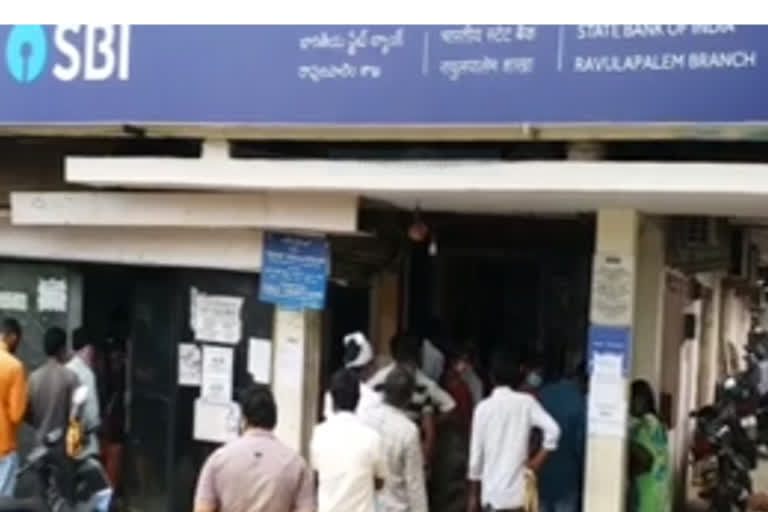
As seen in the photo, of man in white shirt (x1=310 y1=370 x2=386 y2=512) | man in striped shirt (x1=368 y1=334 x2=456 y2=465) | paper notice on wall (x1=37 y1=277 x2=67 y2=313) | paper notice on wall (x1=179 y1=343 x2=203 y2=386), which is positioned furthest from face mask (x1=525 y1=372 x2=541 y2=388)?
paper notice on wall (x1=37 y1=277 x2=67 y2=313)

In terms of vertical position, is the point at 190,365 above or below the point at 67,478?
above

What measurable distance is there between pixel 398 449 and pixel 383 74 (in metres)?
2.38

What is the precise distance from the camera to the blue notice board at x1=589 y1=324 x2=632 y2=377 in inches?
344

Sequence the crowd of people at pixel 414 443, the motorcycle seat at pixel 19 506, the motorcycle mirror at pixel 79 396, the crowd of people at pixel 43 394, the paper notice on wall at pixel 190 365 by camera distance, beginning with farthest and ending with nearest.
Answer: the paper notice on wall at pixel 190 365 < the motorcycle mirror at pixel 79 396 < the crowd of people at pixel 43 394 < the crowd of people at pixel 414 443 < the motorcycle seat at pixel 19 506

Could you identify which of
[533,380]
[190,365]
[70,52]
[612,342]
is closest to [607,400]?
[612,342]

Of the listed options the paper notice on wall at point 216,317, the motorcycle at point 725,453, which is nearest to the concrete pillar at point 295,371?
the paper notice on wall at point 216,317

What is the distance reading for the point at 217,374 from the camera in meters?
10.0

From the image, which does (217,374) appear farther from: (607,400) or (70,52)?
(607,400)

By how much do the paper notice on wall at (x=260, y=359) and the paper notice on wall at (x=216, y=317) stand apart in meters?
0.15

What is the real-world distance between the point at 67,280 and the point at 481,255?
3.29 m

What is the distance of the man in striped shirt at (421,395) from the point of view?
9297 mm

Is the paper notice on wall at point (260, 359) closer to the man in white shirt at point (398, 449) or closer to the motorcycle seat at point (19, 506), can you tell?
the man in white shirt at point (398, 449)

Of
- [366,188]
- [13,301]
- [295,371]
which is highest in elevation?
[366,188]
